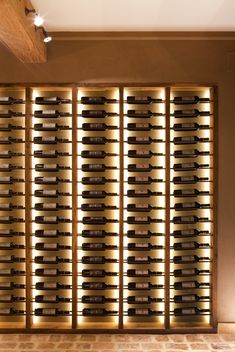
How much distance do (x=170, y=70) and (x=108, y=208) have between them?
1610 millimetres

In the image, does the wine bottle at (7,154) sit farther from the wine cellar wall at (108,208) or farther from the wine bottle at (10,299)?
the wine bottle at (10,299)

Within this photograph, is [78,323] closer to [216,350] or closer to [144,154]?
[216,350]

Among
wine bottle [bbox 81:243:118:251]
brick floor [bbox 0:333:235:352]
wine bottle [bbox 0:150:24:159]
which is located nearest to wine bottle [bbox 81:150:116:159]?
wine bottle [bbox 0:150:24:159]

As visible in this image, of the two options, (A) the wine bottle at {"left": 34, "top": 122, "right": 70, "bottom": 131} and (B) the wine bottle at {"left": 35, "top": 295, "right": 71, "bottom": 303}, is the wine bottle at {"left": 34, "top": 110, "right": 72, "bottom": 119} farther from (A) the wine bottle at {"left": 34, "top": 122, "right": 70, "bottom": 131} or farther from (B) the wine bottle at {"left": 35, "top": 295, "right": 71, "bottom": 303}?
(B) the wine bottle at {"left": 35, "top": 295, "right": 71, "bottom": 303}

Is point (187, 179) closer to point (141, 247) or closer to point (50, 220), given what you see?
point (141, 247)

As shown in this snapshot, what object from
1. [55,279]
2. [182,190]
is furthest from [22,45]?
[55,279]

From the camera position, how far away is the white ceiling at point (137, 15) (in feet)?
11.9

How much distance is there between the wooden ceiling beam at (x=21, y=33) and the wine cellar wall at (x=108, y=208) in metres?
0.39

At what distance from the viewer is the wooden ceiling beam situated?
2823 mm

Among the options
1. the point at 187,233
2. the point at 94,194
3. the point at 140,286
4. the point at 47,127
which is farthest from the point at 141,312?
the point at 47,127

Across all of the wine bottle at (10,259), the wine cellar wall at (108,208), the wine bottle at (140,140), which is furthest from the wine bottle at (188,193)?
the wine bottle at (10,259)

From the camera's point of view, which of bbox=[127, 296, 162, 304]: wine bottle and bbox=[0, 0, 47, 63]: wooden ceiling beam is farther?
bbox=[127, 296, 162, 304]: wine bottle

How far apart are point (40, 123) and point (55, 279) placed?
1684mm

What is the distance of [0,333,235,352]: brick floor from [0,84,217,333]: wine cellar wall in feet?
0.35
